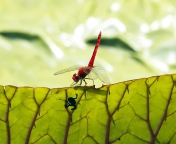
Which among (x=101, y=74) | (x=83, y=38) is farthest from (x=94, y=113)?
(x=83, y=38)

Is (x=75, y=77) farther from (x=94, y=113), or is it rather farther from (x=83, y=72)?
(x=94, y=113)

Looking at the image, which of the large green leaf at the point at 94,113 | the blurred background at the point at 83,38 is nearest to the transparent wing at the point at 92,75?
the blurred background at the point at 83,38

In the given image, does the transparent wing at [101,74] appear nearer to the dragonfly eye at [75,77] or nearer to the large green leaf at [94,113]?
the dragonfly eye at [75,77]

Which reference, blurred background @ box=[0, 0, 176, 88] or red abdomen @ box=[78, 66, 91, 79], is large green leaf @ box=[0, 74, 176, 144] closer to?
red abdomen @ box=[78, 66, 91, 79]

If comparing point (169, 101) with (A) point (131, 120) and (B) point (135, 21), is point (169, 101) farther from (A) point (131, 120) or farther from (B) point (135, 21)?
(B) point (135, 21)

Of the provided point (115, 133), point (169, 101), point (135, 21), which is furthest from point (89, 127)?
point (135, 21)

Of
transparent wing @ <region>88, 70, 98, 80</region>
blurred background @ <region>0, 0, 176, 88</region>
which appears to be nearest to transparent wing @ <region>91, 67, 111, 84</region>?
transparent wing @ <region>88, 70, 98, 80</region>

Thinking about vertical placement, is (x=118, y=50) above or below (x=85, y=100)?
above
